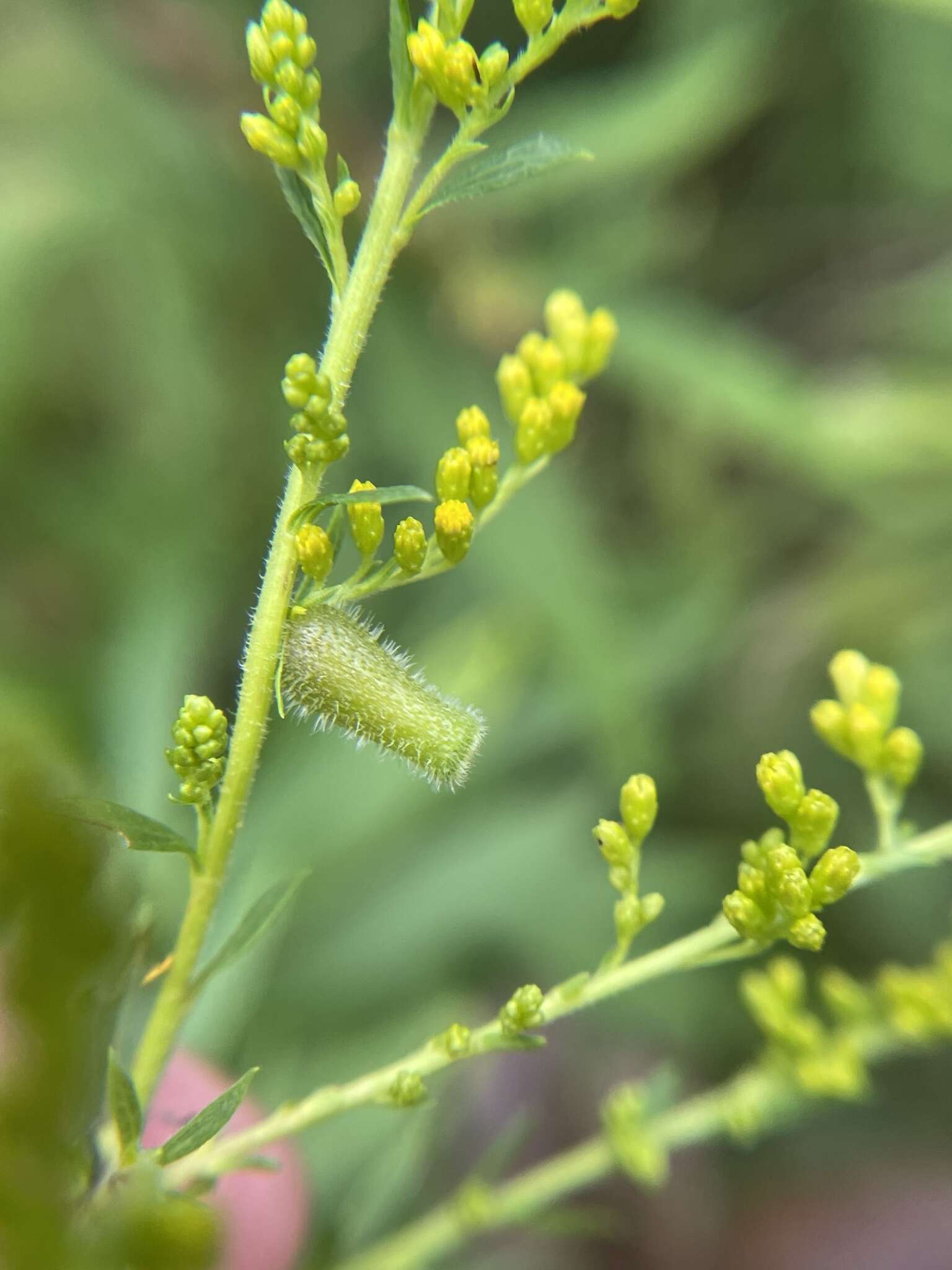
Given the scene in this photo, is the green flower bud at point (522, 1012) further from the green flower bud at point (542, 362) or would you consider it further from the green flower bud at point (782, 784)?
the green flower bud at point (542, 362)

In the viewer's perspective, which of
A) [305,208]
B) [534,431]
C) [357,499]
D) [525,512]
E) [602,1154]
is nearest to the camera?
[357,499]

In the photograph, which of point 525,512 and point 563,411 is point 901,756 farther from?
point 525,512

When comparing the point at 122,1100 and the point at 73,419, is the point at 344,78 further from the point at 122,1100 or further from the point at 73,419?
the point at 122,1100

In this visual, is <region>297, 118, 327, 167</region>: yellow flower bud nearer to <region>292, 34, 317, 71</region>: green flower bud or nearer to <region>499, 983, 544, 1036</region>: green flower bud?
<region>292, 34, 317, 71</region>: green flower bud

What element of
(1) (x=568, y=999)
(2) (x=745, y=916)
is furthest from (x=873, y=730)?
(1) (x=568, y=999)

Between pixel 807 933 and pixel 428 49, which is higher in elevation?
pixel 428 49

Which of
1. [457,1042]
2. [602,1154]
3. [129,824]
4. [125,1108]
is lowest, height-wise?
[602,1154]

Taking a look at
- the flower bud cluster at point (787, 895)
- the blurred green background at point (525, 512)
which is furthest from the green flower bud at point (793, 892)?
the blurred green background at point (525, 512)
